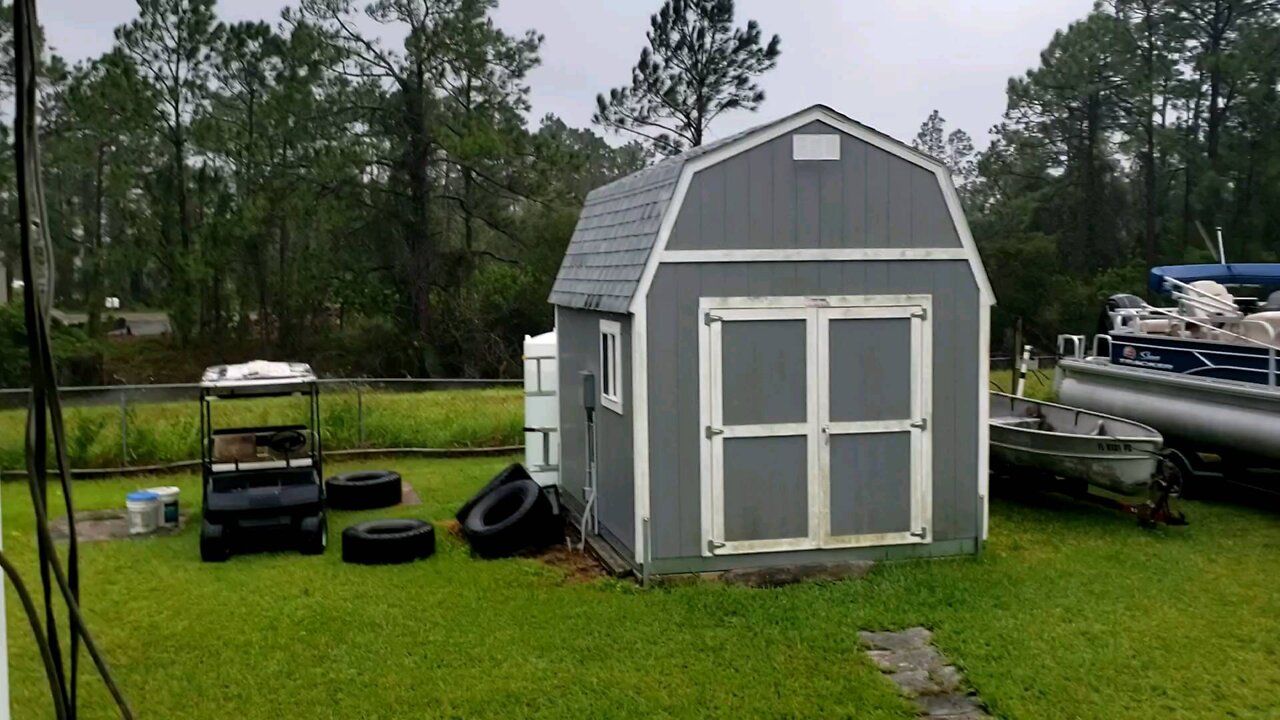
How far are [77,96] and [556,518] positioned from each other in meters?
22.0

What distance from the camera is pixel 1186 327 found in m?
12.5

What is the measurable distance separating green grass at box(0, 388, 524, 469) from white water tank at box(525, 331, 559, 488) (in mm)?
3502

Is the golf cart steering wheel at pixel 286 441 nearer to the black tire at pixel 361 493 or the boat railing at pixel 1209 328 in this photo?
the black tire at pixel 361 493

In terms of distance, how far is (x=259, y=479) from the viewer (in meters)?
9.32

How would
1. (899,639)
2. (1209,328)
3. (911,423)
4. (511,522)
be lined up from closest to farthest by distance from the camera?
(899,639)
(911,423)
(511,522)
(1209,328)

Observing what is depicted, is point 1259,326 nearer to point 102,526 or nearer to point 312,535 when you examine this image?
point 312,535

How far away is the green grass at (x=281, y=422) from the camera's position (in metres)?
13.5

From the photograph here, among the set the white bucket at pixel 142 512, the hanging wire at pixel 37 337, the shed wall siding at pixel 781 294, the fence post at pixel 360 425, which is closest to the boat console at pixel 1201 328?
the shed wall siding at pixel 781 294

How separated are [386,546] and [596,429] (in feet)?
6.27

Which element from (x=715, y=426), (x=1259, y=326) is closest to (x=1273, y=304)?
(x=1259, y=326)

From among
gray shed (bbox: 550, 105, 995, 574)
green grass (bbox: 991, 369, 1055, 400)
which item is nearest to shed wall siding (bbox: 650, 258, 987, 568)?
gray shed (bbox: 550, 105, 995, 574)

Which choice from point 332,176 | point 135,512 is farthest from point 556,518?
point 332,176

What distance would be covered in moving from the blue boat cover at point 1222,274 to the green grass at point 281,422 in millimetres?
8265

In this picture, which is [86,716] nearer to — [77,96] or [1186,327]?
[1186,327]
